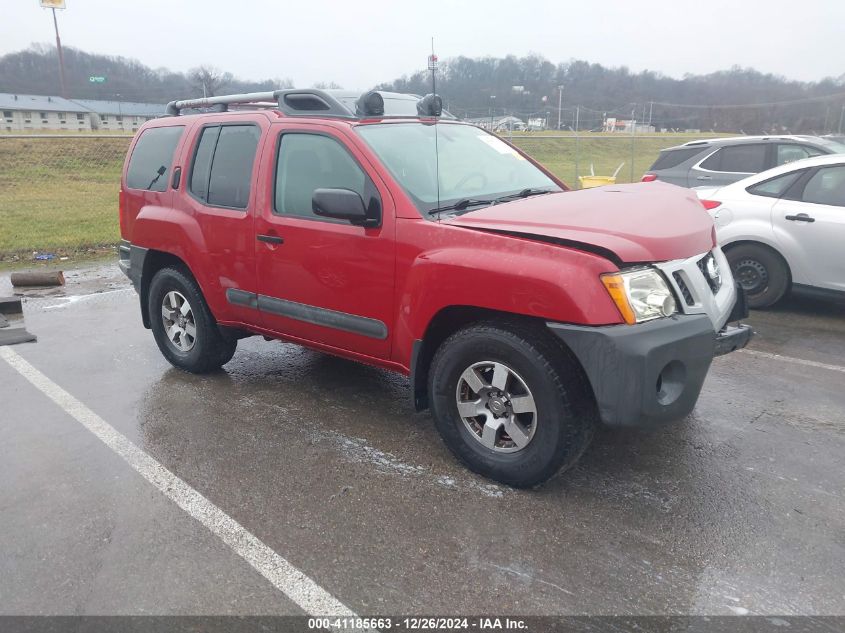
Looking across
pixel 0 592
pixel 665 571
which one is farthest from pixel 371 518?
pixel 0 592

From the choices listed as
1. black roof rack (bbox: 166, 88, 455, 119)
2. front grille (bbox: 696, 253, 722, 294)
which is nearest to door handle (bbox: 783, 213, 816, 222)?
front grille (bbox: 696, 253, 722, 294)

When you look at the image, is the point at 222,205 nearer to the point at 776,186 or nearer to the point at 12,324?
the point at 12,324

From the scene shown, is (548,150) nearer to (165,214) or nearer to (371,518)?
(165,214)

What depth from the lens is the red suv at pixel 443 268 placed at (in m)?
3.12

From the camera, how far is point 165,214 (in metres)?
5.12

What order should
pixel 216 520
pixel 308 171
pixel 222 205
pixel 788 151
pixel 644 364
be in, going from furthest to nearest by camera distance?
pixel 788 151 → pixel 222 205 → pixel 308 171 → pixel 216 520 → pixel 644 364

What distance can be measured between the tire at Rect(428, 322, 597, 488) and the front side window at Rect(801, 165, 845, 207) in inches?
172

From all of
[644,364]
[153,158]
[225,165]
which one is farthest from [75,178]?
[644,364]

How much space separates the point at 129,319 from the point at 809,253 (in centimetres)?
652

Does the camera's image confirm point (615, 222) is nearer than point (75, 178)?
Yes

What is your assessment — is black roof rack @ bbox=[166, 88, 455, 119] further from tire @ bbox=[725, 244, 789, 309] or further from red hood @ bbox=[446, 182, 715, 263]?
tire @ bbox=[725, 244, 789, 309]

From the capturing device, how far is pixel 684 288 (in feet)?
11.0

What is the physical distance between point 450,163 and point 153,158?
2575 mm

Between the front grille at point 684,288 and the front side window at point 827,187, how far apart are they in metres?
3.83
